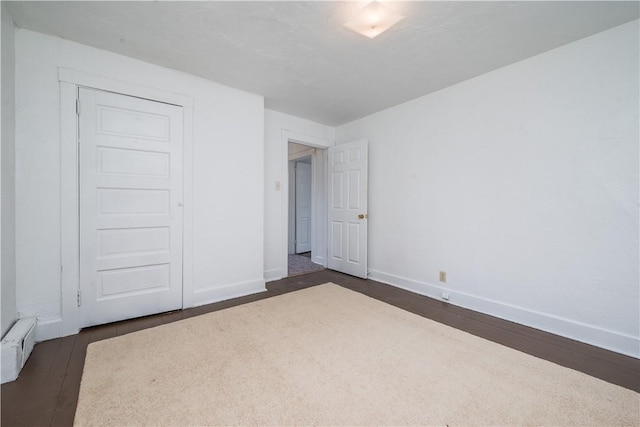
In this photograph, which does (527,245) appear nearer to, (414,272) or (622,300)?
(622,300)

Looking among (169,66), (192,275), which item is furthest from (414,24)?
(192,275)

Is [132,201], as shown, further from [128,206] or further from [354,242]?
[354,242]

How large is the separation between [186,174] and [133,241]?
0.85 metres

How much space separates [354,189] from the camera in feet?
13.7

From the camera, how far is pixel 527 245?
8.27 ft

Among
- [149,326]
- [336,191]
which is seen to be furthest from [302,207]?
[149,326]

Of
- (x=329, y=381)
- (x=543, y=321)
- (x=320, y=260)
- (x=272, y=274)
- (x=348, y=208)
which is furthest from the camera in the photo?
(x=320, y=260)

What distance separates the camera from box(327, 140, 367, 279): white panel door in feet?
13.3

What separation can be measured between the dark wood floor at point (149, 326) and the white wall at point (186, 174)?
0.99 feet

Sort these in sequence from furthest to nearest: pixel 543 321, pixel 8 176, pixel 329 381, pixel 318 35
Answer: pixel 543 321 < pixel 318 35 < pixel 8 176 < pixel 329 381

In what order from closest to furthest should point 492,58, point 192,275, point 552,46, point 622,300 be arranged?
point 622,300 → point 552,46 → point 492,58 → point 192,275

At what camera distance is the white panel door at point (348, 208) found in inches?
160

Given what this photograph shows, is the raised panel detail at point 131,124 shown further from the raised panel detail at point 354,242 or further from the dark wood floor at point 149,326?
the raised panel detail at point 354,242

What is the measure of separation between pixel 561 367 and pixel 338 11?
300 cm
